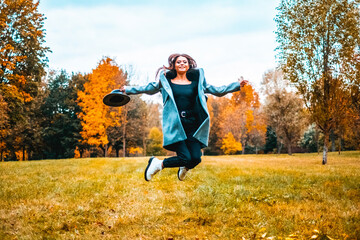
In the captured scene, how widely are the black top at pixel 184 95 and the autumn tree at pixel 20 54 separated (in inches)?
672

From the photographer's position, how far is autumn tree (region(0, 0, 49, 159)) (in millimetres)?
19016

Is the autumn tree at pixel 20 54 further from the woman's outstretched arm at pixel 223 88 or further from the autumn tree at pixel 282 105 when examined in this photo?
the autumn tree at pixel 282 105

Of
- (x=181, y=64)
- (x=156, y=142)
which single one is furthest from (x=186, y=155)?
(x=156, y=142)

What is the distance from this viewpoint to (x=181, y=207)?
7.62 m

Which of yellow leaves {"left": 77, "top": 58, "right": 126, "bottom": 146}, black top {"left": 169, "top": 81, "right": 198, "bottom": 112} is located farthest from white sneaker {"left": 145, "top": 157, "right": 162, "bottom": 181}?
yellow leaves {"left": 77, "top": 58, "right": 126, "bottom": 146}

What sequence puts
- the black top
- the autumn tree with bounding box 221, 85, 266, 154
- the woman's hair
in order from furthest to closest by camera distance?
the autumn tree with bounding box 221, 85, 266, 154 → the woman's hair → the black top

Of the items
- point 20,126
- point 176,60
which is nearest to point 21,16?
point 20,126

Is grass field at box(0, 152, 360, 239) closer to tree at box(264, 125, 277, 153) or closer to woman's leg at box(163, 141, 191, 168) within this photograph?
woman's leg at box(163, 141, 191, 168)

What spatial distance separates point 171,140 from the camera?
14.7 feet

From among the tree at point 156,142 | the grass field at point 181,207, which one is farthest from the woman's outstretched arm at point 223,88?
the tree at point 156,142

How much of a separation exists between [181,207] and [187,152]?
11.8ft

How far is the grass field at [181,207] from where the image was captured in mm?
6188

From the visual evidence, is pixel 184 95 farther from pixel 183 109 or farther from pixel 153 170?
pixel 153 170

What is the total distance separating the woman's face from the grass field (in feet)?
9.66
